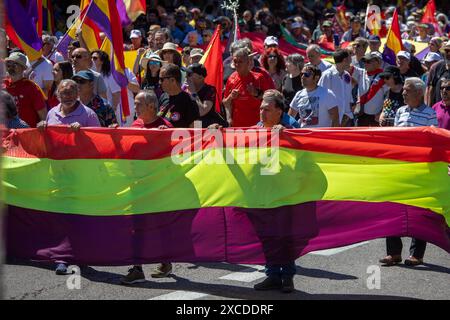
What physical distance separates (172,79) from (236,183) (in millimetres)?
1938

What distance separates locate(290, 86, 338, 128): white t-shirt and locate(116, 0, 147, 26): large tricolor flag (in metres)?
4.62

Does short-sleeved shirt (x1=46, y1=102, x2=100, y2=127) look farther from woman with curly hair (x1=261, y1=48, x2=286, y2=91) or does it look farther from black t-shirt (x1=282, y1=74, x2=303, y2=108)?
woman with curly hair (x1=261, y1=48, x2=286, y2=91)

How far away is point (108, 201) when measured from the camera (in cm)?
836

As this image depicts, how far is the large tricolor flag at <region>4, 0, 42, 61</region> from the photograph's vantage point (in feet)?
42.3

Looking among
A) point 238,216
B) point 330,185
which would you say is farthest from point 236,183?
point 330,185

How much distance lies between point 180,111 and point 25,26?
13.5 ft

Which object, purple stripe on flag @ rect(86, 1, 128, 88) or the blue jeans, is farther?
purple stripe on flag @ rect(86, 1, 128, 88)

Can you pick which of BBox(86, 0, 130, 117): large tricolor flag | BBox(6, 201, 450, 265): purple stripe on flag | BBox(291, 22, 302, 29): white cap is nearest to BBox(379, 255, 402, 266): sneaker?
BBox(6, 201, 450, 265): purple stripe on flag

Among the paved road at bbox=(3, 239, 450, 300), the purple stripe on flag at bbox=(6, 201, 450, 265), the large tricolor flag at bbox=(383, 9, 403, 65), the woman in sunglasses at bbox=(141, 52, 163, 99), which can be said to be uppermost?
the large tricolor flag at bbox=(383, 9, 403, 65)

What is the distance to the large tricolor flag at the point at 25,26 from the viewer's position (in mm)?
12906

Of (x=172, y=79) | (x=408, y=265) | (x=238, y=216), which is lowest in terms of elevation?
(x=408, y=265)

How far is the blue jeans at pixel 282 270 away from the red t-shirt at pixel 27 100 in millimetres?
3721

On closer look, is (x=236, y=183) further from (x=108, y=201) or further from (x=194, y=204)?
(x=108, y=201)

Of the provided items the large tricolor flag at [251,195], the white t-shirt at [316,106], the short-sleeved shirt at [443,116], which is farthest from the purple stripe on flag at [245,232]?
the white t-shirt at [316,106]
